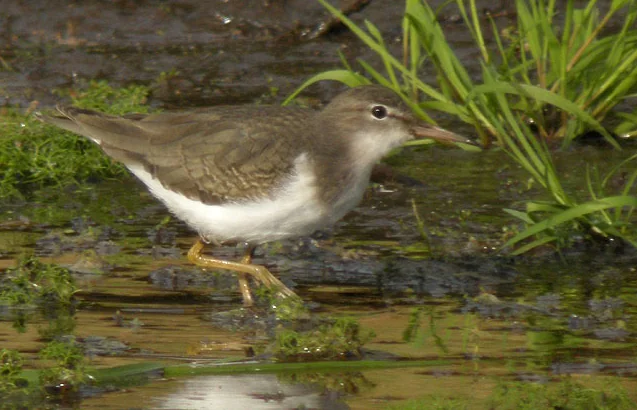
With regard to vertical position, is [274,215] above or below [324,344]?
above

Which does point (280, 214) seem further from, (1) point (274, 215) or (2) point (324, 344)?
(2) point (324, 344)

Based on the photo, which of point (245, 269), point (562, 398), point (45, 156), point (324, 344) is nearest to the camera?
point (562, 398)

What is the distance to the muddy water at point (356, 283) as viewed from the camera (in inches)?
235

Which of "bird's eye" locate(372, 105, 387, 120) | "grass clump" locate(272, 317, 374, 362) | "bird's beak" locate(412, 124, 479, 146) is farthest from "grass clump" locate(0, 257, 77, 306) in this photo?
"bird's beak" locate(412, 124, 479, 146)

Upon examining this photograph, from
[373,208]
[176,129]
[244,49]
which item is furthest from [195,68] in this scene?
[176,129]

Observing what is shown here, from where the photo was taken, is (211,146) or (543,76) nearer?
(211,146)

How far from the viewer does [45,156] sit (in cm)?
948

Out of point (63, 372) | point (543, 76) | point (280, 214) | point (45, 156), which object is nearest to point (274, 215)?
point (280, 214)

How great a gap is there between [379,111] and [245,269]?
115cm

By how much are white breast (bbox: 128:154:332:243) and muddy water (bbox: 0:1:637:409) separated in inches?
15.1

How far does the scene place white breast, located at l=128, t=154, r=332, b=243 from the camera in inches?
279

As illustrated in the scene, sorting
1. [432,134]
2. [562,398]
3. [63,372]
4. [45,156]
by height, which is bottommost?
[562,398]

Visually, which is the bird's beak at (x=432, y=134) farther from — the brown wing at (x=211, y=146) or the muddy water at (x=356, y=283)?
the muddy water at (x=356, y=283)

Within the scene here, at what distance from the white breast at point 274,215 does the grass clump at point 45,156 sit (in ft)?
7.20
